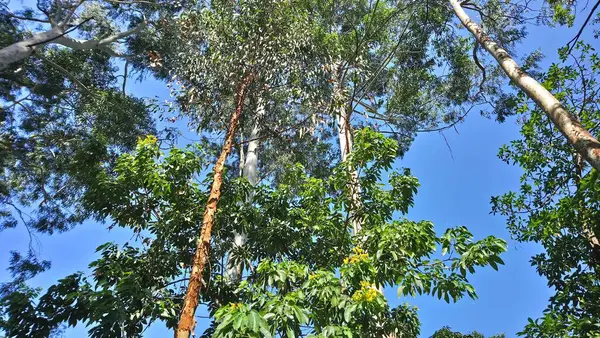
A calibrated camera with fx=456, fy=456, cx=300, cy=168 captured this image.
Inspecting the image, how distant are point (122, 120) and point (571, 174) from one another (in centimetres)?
891

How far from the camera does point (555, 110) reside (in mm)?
3879

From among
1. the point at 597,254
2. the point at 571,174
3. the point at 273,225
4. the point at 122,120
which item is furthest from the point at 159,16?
the point at 597,254

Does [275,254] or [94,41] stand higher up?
[94,41]

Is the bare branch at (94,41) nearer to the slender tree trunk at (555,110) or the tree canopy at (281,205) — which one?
the tree canopy at (281,205)

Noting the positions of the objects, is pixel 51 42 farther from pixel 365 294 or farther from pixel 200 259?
pixel 365 294

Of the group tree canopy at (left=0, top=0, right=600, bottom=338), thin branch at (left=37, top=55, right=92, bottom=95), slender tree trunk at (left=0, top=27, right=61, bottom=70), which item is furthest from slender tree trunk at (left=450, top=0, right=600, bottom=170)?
thin branch at (left=37, top=55, right=92, bottom=95)

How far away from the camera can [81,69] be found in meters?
11.4

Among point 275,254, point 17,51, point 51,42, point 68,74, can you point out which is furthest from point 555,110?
point 51,42

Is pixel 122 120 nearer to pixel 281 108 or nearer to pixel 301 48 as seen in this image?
pixel 281 108

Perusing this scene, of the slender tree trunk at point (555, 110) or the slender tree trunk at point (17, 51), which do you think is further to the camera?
the slender tree trunk at point (17, 51)

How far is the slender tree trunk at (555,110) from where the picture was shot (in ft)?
11.0

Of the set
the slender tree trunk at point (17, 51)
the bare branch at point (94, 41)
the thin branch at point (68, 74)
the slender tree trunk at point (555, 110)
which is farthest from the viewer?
the bare branch at point (94, 41)

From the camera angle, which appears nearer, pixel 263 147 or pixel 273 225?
pixel 273 225

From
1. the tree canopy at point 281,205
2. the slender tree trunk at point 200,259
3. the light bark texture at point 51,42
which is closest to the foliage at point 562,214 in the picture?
the tree canopy at point 281,205
